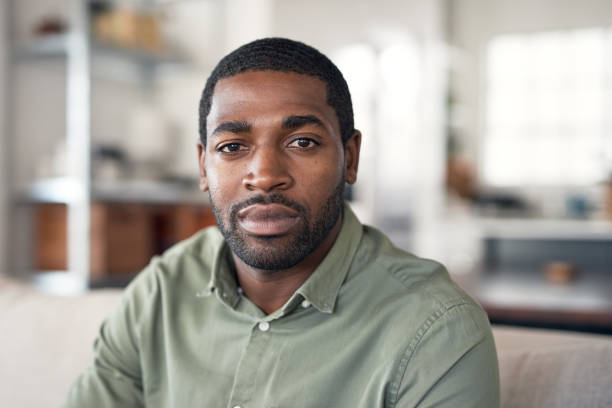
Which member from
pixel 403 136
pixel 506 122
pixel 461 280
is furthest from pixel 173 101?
pixel 506 122

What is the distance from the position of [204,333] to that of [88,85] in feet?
8.10

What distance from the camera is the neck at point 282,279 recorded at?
1.04 metres

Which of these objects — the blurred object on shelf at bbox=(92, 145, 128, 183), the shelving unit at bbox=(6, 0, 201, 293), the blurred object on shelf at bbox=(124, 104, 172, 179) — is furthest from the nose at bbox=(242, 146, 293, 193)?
the blurred object on shelf at bbox=(124, 104, 172, 179)

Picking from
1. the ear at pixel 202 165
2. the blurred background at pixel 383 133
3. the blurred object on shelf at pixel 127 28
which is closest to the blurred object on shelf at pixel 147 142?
the blurred background at pixel 383 133

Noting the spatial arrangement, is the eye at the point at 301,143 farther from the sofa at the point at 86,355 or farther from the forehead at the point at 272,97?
the sofa at the point at 86,355

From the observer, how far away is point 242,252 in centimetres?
97

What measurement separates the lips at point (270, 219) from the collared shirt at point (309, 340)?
10cm

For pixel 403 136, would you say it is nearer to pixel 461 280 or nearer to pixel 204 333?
pixel 461 280

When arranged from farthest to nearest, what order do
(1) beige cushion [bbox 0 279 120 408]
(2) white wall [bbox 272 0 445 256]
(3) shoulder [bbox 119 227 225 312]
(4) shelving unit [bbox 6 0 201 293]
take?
(2) white wall [bbox 272 0 445 256] < (4) shelving unit [bbox 6 0 201 293] < (1) beige cushion [bbox 0 279 120 408] < (3) shoulder [bbox 119 227 225 312]

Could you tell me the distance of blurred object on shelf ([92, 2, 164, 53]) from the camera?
3352mm

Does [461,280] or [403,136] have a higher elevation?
[403,136]

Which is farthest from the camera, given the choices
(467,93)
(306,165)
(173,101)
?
(467,93)

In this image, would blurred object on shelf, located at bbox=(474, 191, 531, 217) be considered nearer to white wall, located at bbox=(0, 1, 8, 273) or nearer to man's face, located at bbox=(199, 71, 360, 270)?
white wall, located at bbox=(0, 1, 8, 273)

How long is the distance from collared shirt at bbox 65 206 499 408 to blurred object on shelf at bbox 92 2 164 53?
252 centimetres
